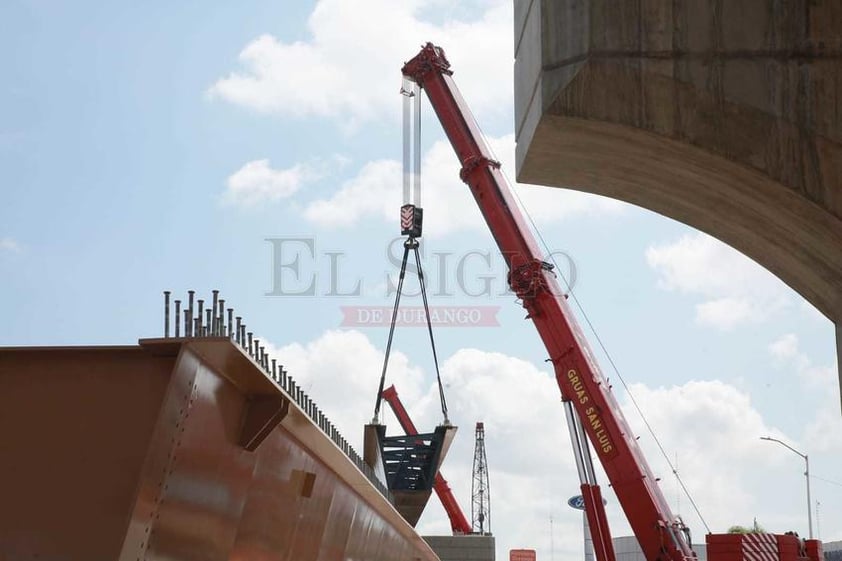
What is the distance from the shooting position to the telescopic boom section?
2348 centimetres

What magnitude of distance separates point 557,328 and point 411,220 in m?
5.24

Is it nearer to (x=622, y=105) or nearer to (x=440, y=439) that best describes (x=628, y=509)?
(x=440, y=439)

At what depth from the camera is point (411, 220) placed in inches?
1111

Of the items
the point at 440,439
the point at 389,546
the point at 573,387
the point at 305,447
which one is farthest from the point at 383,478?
the point at 305,447

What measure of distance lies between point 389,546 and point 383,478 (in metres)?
11.1

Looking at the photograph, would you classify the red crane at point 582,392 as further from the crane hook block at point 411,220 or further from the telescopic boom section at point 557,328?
the crane hook block at point 411,220

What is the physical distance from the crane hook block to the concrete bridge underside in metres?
20.7

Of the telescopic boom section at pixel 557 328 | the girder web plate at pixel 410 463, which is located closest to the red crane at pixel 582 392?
the telescopic boom section at pixel 557 328

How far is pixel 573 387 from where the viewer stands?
2461 centimetres

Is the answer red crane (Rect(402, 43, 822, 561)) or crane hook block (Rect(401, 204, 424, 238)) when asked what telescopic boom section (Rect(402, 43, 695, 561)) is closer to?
red crane (Rect(402, 43, 822, 561))

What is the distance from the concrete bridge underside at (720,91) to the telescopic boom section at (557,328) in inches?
662

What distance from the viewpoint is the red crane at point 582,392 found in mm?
23500

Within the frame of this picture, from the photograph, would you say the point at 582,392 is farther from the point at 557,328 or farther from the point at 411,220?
the point at 411,220

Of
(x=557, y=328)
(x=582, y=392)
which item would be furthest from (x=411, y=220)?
(x=582, y=392)
